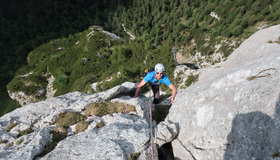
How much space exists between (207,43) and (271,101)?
272ft

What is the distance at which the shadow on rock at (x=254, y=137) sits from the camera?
8.87 ft

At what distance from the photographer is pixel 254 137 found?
312 cm

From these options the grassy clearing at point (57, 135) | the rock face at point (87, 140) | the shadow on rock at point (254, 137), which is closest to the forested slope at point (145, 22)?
the rock face at point (87, 140)

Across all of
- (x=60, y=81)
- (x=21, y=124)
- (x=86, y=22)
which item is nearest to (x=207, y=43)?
(x=60, y=81)

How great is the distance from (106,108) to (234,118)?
7.52 metres

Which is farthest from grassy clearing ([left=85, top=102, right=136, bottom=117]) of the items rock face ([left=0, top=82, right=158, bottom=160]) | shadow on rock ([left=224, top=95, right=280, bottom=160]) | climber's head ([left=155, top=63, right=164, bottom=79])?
shadow on rock ([left=224, top=95, right=280, bottom=160])

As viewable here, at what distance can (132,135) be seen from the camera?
5629 mm

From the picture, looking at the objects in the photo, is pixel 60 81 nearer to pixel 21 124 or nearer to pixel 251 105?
pixel 21 124

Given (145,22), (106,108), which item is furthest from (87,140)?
(145,22)

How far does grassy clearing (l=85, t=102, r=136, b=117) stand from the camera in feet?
26.0

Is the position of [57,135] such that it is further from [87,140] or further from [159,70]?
[159,70]

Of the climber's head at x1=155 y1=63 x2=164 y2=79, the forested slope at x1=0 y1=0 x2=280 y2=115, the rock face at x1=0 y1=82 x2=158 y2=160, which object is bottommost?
the rock face at x1=0 y1=82 x2=158 y2=160

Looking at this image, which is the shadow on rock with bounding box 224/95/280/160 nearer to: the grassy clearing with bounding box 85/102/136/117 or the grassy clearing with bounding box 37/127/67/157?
the grassy clearing with bounding box 85/102/136/117

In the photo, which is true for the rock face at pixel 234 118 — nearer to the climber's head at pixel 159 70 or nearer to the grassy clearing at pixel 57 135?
the climber's head at pixel 159 70
